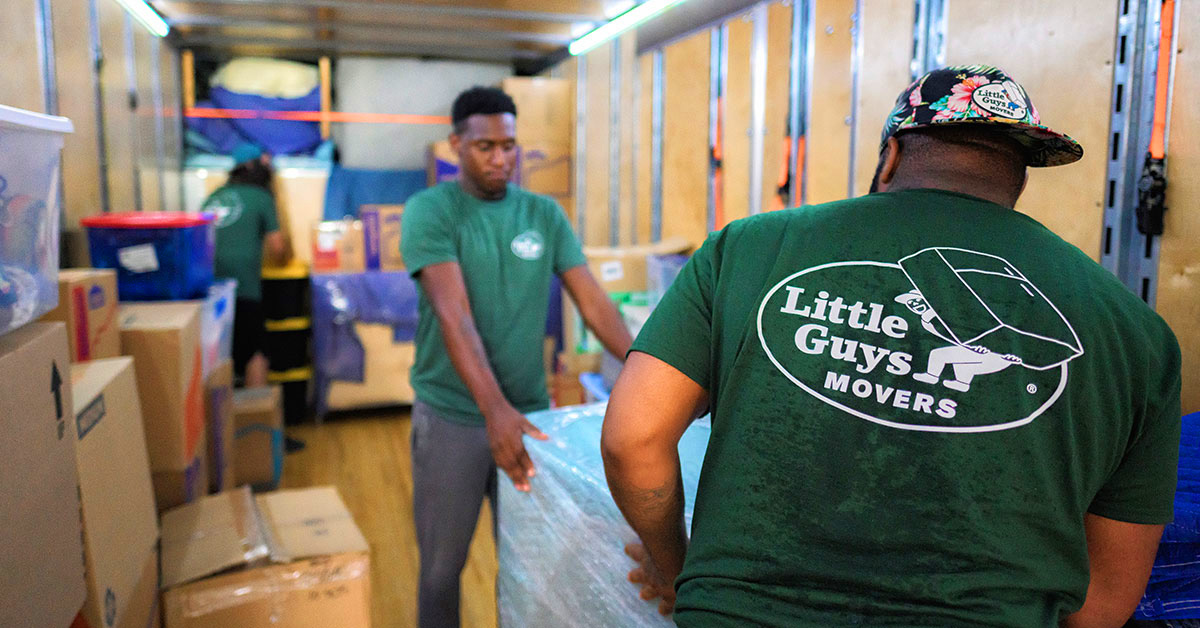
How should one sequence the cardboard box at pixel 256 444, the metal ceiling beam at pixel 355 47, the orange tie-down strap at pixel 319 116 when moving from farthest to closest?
the orange tie-down strap at pixel 319 116, the metal ceiling beam at pixel 355 47, the cardboard box at pixel 256 444

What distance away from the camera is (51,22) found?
2.72 m

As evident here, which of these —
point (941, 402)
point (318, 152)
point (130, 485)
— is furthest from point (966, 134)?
point (318, 152)

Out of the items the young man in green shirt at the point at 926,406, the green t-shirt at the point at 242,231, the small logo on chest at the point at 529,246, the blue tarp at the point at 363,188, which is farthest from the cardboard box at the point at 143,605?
the blue tarp at the point at 363,188

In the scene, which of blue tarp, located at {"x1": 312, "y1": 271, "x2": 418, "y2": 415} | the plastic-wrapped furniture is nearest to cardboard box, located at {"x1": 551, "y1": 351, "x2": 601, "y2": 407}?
blue tarp, located at {"x1": 312, "y1": 271, "x2": 418, "y2": 415}

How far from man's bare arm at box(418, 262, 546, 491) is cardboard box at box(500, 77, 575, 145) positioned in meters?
3.06

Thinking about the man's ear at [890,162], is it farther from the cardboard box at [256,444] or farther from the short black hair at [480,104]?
the cardboard box at [256,444]

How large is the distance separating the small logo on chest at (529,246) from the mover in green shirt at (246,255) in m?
2.89

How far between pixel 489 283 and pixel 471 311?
8 centimetres

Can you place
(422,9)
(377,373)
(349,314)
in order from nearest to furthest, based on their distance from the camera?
(422,9)
(349,314)
(377,373)

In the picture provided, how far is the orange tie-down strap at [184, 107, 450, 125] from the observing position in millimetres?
5515

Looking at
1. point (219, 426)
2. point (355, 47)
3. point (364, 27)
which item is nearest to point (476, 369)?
point (219, 426)

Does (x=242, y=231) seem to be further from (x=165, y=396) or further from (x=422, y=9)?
(x=165, y=396)

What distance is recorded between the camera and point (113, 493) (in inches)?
63.0

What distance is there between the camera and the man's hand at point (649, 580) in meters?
1.12
